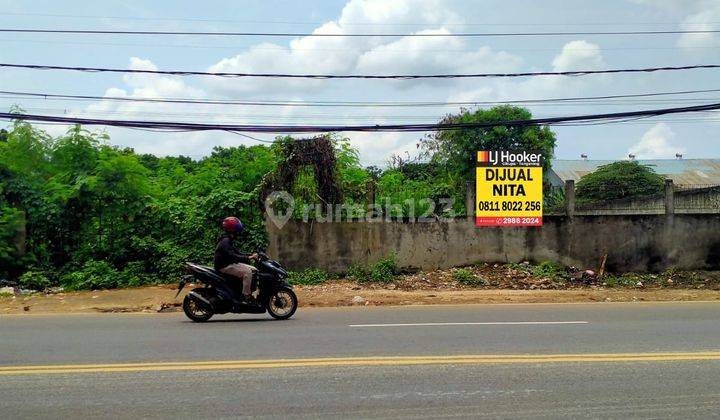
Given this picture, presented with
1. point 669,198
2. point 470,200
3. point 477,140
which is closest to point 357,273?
point 470,200

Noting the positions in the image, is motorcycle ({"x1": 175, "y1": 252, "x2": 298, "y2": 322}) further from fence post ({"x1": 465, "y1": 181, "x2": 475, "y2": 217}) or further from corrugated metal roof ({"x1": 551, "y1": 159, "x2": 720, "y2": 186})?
corrugated metal roof ({"x1": 551, "y1": 159, "x2": 720, "y2": 186})

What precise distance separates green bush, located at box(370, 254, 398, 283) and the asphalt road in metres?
5.42

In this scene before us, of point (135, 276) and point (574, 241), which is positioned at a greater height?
point (574, 241)

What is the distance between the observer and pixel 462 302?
1366 cm

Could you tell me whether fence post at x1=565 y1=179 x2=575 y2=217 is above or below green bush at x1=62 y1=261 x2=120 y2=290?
above

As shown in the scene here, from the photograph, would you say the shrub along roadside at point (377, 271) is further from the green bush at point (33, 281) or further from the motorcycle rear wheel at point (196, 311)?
the green bush at point (33, 281)

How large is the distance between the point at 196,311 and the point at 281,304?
4.74 ft

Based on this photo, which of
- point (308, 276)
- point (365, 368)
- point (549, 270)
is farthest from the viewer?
point (549, 270)

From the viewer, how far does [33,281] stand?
1537 centimetres

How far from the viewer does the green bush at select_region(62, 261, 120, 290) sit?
1527 cm

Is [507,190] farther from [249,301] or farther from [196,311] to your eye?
[196,311]

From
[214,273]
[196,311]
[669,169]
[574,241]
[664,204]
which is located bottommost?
[196,311]

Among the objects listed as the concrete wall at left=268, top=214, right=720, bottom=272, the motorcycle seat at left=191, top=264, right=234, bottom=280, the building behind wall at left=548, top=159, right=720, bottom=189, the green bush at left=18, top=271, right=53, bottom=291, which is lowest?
the green bush at left=18, top=271, right=53, bottom=291

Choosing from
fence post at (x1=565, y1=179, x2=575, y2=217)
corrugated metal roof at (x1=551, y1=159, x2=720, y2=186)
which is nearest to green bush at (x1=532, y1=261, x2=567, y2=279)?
fence post at (x1=565, y1=179, x2=575, y2=217)
